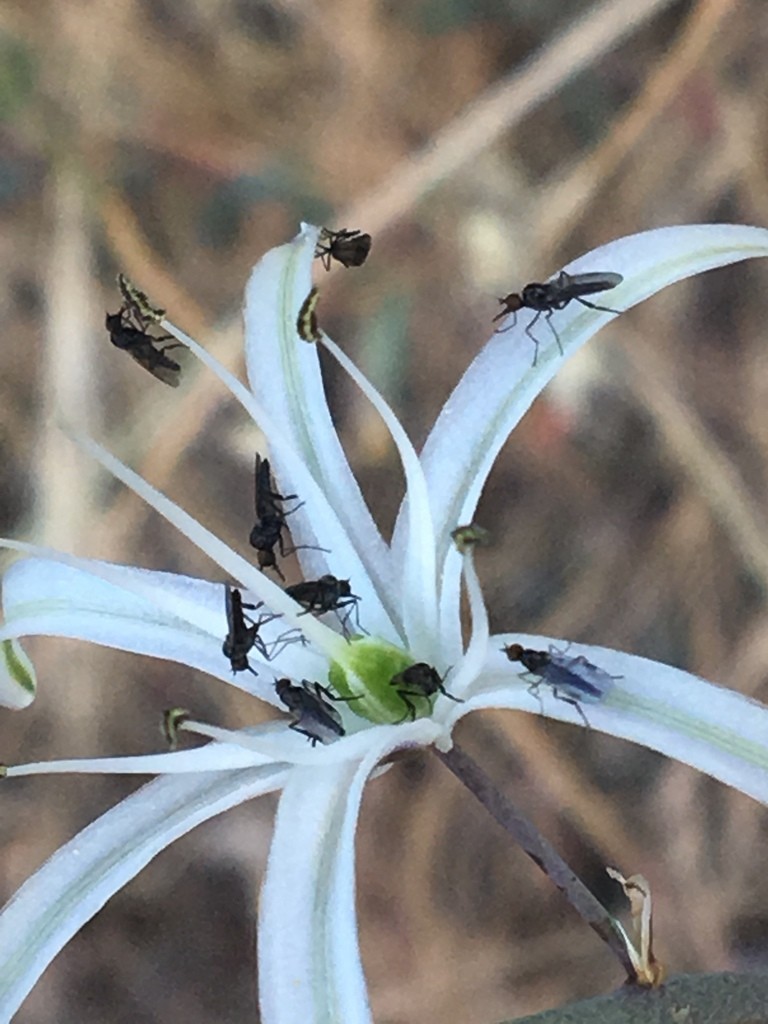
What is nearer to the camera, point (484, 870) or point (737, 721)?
point (737, 721)

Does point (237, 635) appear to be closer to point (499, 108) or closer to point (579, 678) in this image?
point (579, 678)

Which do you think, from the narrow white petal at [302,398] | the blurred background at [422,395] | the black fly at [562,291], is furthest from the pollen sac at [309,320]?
the blurred background at [422,395]

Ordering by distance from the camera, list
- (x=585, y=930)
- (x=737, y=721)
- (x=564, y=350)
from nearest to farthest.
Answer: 1. (x=737, y=721)
2. (x=564, y=350)
3. (x=585, y=930)

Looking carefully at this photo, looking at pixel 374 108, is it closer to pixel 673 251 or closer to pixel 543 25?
pixel 543 25

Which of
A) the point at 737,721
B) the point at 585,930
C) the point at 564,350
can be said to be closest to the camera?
the point at 737,721

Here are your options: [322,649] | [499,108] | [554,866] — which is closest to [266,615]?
[322,649]

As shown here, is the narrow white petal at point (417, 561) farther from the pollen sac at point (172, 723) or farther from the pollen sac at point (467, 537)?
the pollen sac at point (172, 723)

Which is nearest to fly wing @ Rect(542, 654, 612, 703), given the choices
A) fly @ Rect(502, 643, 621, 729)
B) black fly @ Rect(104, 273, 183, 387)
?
fly @ Rect(502, 643, 621, 729)

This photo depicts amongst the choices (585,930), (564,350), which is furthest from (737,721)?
(585,930)
